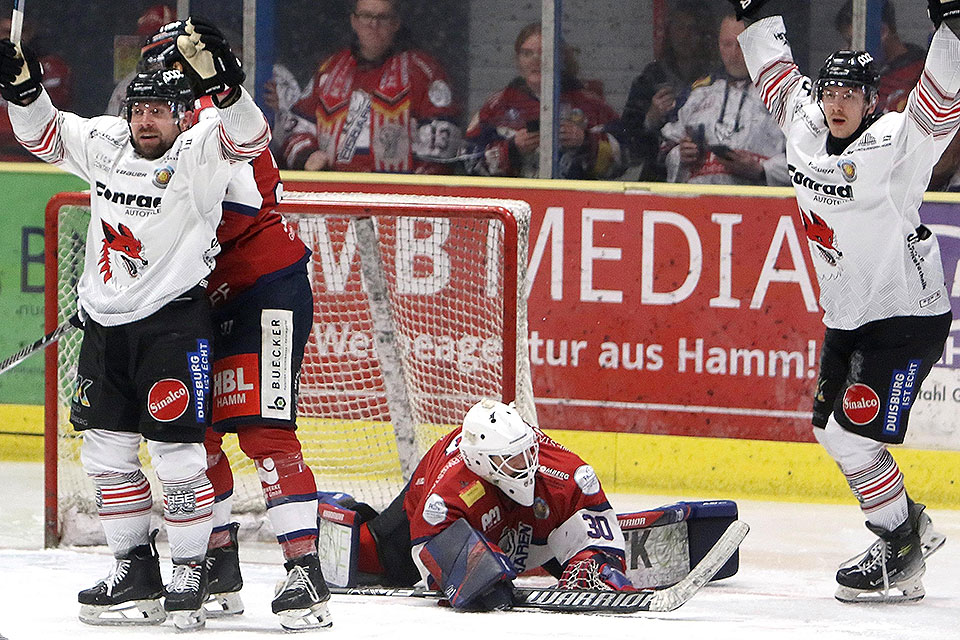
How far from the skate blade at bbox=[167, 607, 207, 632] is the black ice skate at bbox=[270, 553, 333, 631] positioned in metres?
0.17

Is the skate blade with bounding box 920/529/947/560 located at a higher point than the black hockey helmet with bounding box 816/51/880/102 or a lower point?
lower

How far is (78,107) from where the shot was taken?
683cm

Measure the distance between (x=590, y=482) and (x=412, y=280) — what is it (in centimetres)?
135

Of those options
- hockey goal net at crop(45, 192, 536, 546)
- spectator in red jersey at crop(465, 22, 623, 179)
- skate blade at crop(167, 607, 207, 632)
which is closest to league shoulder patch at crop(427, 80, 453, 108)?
spectator in red jersey at crop(465, 22, 623, 179)

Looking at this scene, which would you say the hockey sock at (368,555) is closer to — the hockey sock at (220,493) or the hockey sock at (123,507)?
the hockey sock at (220,493)

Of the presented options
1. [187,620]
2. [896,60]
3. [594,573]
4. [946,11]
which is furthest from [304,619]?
[896,60]

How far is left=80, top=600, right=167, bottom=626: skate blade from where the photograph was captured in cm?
392

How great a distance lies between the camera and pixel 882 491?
14.5 ft

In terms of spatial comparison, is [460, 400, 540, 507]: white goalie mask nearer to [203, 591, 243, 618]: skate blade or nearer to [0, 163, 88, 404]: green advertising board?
[203, 591, 243, 618]: skate blade

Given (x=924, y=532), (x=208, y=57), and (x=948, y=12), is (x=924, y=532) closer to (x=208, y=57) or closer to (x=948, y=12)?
(x=948, y=12)

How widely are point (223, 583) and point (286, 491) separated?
13.5 inches

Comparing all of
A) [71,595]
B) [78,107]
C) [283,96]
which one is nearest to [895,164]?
[71,595]

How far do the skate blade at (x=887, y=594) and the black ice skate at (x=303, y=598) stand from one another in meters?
1.41

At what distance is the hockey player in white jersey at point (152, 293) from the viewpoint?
3.78m
